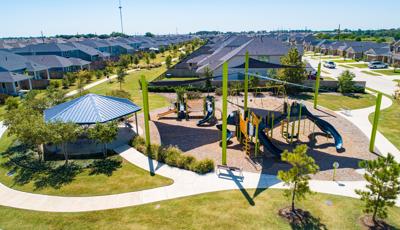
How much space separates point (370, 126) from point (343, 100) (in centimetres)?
1065

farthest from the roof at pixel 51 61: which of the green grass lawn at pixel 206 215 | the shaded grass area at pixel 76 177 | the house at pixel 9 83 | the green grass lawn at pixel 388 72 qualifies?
the green grass lawn at pixel 388 72

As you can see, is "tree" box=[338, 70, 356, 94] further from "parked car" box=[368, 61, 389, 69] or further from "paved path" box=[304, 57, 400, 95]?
"parked car" box=[368, 61, 389, 69]

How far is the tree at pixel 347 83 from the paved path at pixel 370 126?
4477 millimetres

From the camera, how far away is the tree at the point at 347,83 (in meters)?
39.3

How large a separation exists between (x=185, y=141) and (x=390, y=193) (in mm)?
14946

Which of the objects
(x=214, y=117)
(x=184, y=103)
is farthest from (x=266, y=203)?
(x=184, y=103)

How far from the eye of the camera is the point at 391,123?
1058 inches

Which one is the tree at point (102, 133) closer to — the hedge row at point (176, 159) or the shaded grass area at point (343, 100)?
the hedge row at point (176, 159)

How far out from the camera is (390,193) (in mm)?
11812

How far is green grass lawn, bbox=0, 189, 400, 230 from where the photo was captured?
13.0 metres

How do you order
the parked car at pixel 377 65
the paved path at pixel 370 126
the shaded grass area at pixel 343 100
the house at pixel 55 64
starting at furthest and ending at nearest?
the parked car at pixel 377 65
the house at pixel 55 64
the shaded grass area at pixel 343 100
the paved path at pixel 370 126

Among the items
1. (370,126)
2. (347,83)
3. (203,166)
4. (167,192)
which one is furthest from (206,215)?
(347,83)

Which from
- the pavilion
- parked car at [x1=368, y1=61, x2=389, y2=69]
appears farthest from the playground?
parked car at [x1=368, y1=61, x2=389, y2=69]

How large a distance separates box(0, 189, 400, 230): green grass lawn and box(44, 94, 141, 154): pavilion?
8315mm
